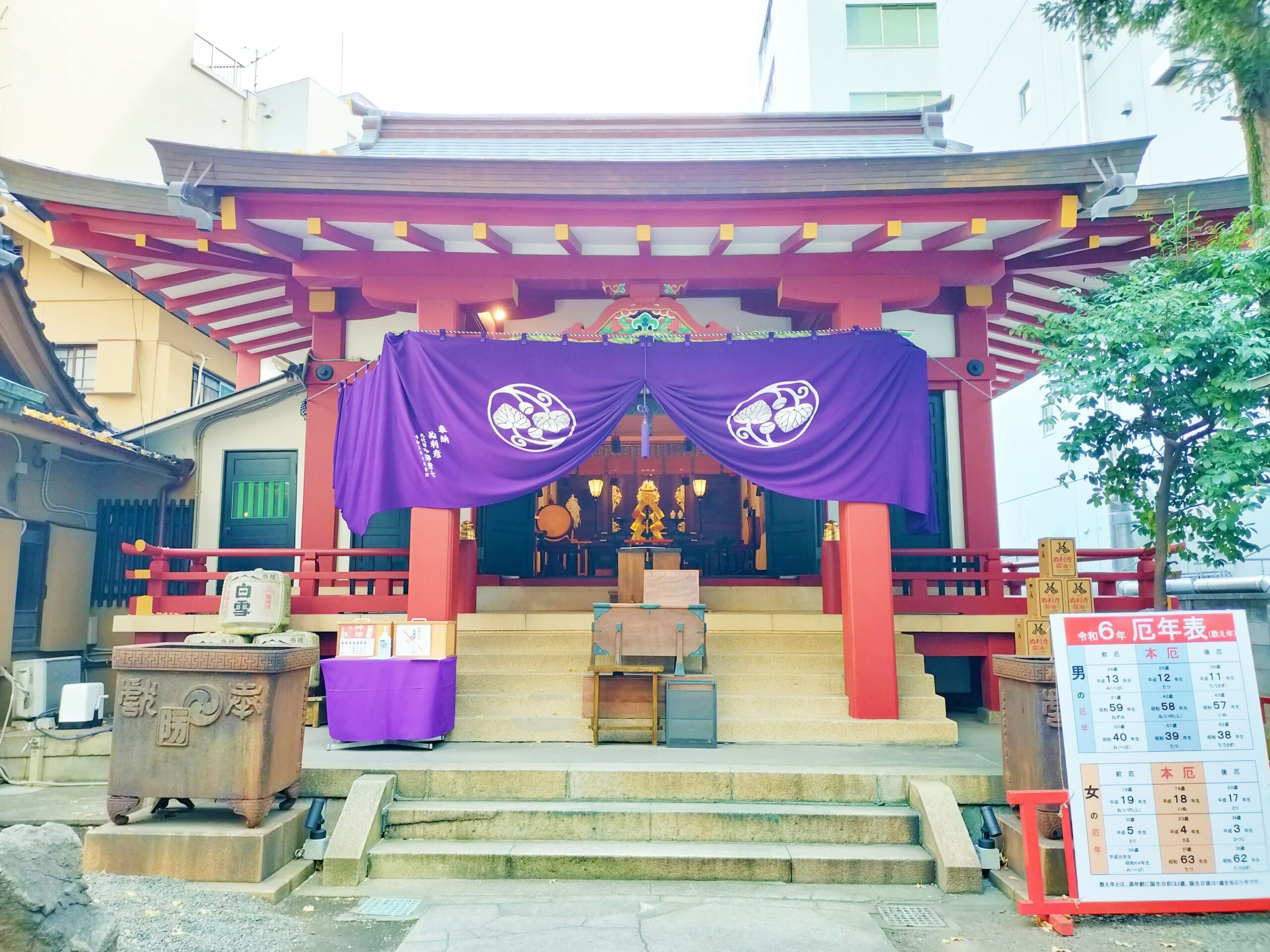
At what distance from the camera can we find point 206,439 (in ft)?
38.3

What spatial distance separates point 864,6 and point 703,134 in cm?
1850

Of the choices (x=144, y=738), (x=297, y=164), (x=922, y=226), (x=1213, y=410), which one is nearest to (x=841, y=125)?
(x=922, y=226)

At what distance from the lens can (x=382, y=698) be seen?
727cm

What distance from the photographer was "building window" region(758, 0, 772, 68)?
31.4 metres

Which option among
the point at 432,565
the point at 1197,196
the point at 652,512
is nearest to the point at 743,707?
the point at 432,565

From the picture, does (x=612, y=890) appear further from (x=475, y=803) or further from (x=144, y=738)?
(x=144, y=738)

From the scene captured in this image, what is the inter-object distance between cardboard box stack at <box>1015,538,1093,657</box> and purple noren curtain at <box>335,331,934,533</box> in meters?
1.34

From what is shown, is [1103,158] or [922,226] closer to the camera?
[1103,158]

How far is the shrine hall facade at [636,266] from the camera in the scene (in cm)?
761

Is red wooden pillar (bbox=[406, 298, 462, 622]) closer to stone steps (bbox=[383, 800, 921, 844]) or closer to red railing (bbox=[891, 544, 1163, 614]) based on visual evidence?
stone steps (bbox=[383, 800, 921, 844])

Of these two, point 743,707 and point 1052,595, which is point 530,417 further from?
point 1052,595

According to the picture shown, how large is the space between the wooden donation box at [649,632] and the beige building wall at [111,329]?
11614 millimetres

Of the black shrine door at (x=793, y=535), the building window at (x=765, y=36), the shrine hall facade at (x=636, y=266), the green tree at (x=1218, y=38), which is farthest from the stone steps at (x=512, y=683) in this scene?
the building window at (x=765, y=36)

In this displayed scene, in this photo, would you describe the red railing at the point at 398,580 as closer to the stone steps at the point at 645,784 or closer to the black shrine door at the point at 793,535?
the black shrine door at the point at 793,535
